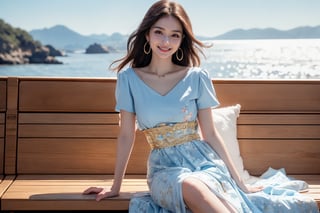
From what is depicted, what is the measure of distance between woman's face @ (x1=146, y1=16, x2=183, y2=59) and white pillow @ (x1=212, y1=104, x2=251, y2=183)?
62 centimetres

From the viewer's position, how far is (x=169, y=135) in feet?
7.73

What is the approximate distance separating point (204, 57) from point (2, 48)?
42557mm

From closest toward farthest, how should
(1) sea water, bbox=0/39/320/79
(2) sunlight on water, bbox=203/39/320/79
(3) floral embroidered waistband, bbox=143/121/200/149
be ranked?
1. (3) floral embroidered waistband, bbox=143/121/200/149
2. (1) sea water, bbox=0/39/320/79
3. (2) sunlight on water, bbox=203/39/320/79

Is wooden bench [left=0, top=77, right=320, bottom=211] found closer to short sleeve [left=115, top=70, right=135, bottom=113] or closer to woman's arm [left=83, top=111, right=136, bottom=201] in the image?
woman's arm [left=83, top=111, right=136, bottom=201]

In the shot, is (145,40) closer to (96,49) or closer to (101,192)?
(101,192)

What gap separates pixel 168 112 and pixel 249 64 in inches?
1378

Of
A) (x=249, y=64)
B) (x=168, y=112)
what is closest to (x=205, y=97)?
(x=168, y=112)

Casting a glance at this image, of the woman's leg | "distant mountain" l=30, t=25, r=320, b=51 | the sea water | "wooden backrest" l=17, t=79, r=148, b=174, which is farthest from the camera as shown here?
"distant mountain" l=30, t=25, r=320, b=51

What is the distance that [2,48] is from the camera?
140ft

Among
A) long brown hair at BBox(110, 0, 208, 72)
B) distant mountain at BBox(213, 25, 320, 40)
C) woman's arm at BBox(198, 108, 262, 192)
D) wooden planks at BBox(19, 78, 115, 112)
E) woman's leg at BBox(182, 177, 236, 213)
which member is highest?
distant mountain at BBox(213, 25, 320, 40)

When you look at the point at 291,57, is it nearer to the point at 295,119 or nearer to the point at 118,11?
the point at 118,11

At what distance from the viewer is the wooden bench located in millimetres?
2939

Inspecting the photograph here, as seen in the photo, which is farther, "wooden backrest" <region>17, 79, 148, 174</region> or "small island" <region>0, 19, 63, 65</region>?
"small island" <region>0, 19, 63, 65</region>

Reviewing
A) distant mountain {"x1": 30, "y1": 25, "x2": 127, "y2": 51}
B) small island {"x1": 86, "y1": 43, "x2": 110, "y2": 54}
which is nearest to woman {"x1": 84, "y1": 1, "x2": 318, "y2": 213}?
small island {"x1": 86, "y1": 43, "x2": 110, "y2": 54}
